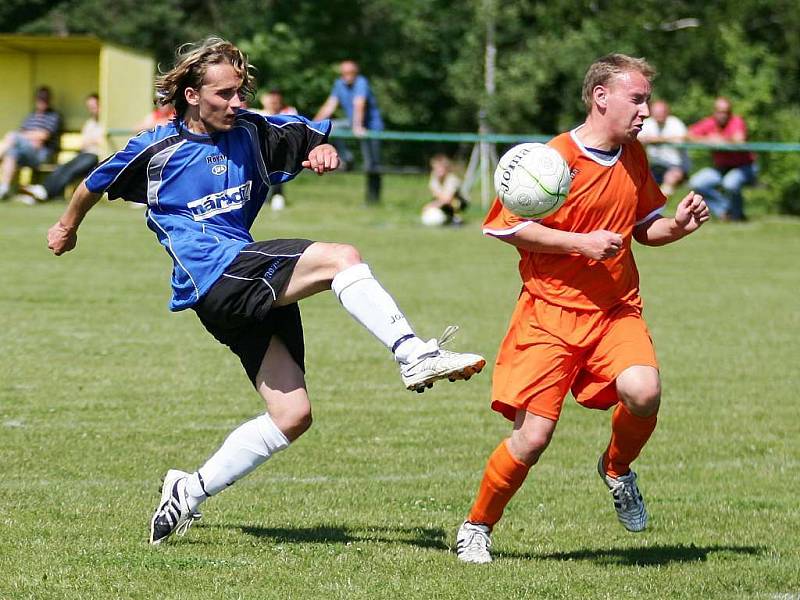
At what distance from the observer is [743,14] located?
108 feet

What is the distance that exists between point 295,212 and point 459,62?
15.2 meters

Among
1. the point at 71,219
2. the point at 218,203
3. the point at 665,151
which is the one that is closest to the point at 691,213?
the point at 218,203

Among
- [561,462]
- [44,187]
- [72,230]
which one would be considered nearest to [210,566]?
[72,230]

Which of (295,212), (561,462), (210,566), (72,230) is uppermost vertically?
(72,230)

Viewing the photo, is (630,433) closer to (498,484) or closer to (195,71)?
(498,484)

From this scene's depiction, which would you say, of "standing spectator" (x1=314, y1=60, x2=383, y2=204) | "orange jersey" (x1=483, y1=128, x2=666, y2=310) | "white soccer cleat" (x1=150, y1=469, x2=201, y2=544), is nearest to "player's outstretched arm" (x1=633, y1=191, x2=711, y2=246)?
"orange jersey" (x1=483, y1=128, x2=666, y2=310)

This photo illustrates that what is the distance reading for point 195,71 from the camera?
5.30 meters

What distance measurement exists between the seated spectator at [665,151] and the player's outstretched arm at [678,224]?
14.0 metres

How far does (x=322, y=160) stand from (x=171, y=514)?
150cm

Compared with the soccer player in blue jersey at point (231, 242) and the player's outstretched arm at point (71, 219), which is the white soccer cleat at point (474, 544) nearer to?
the soccer player in blue jersey at point (231, 242)

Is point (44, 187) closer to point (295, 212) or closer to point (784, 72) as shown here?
point (295, 212)

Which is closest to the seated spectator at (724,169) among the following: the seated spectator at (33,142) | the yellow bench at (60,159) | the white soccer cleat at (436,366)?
the yellow bench at (60,159)

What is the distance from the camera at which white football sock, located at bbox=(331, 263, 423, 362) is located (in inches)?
195

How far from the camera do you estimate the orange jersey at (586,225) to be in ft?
17.1
